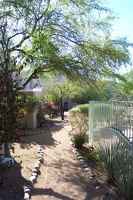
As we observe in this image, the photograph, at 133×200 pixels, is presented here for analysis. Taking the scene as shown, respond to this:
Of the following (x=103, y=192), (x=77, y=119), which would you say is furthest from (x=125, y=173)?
(x=77, y=119)

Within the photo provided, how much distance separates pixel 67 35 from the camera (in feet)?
26.5

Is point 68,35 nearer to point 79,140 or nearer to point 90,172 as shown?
point 79,140

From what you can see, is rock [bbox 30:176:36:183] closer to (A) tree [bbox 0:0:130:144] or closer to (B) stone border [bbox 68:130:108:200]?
(B) stone border [bbox 68:130:108:200]

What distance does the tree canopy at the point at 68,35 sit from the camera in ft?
24.9

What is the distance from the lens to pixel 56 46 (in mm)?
7848

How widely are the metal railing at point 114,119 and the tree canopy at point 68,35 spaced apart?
1658 mm

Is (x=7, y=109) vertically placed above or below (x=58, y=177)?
above

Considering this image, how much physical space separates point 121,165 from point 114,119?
171 cm

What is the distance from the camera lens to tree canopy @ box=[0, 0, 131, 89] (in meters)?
7.59

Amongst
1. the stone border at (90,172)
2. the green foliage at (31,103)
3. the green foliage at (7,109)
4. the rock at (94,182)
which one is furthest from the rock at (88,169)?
the green foliage at (31,103)

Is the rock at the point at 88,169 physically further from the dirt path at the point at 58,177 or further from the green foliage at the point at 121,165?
the green foliage at the point at 121,165

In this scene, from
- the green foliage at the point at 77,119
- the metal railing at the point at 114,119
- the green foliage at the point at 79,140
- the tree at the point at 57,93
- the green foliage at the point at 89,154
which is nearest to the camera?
the metal railing at the point at 114,119

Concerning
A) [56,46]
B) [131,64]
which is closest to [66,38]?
[56,46]

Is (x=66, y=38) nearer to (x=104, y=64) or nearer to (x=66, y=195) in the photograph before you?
(x=104, y=64)
